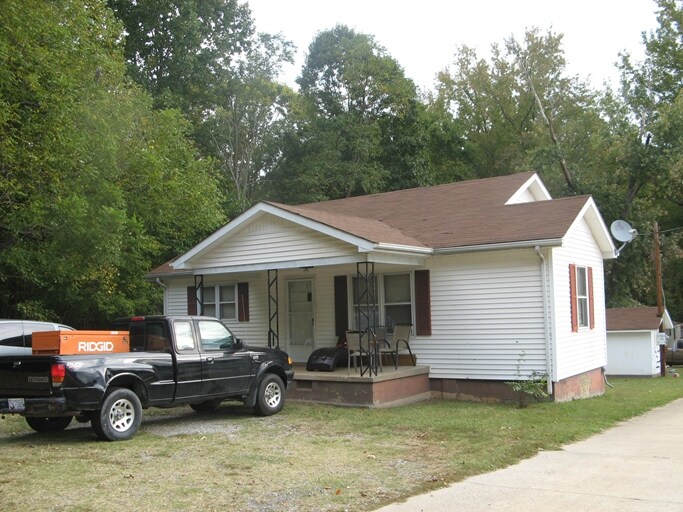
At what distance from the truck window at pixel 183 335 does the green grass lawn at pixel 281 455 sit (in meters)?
1.29

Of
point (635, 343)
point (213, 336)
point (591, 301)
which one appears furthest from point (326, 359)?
point (635, 343)

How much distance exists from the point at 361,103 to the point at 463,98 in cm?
913

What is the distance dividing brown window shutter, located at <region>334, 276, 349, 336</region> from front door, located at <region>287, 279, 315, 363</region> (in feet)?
2.54

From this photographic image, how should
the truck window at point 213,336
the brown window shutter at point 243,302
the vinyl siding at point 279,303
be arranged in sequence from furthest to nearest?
the brown window shutter at point 243,302 < the vinyl siding at point 279,303 < the truck window at point 213,336

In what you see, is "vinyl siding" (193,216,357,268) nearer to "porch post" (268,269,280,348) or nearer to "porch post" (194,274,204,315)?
"porch post" (194,274,204,315)

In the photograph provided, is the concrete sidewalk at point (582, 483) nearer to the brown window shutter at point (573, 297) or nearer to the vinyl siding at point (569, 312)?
the vinyl siding at point (569, 312)

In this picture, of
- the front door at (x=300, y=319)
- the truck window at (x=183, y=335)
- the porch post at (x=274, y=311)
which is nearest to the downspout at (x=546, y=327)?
the front door at (x=300, y=319)

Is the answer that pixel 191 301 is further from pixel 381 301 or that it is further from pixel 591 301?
pixel 591 301

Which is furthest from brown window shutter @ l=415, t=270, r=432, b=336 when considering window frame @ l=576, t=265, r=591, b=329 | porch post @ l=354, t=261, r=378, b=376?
window frame @ l=576, t=265, r=591, b=329

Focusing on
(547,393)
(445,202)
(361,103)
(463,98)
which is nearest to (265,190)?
(361,103)

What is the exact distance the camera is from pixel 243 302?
17.2 m

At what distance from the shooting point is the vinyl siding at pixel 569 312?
13484 millimetres

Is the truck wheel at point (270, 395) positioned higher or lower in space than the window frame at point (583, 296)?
lower

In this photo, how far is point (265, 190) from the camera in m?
38.1
